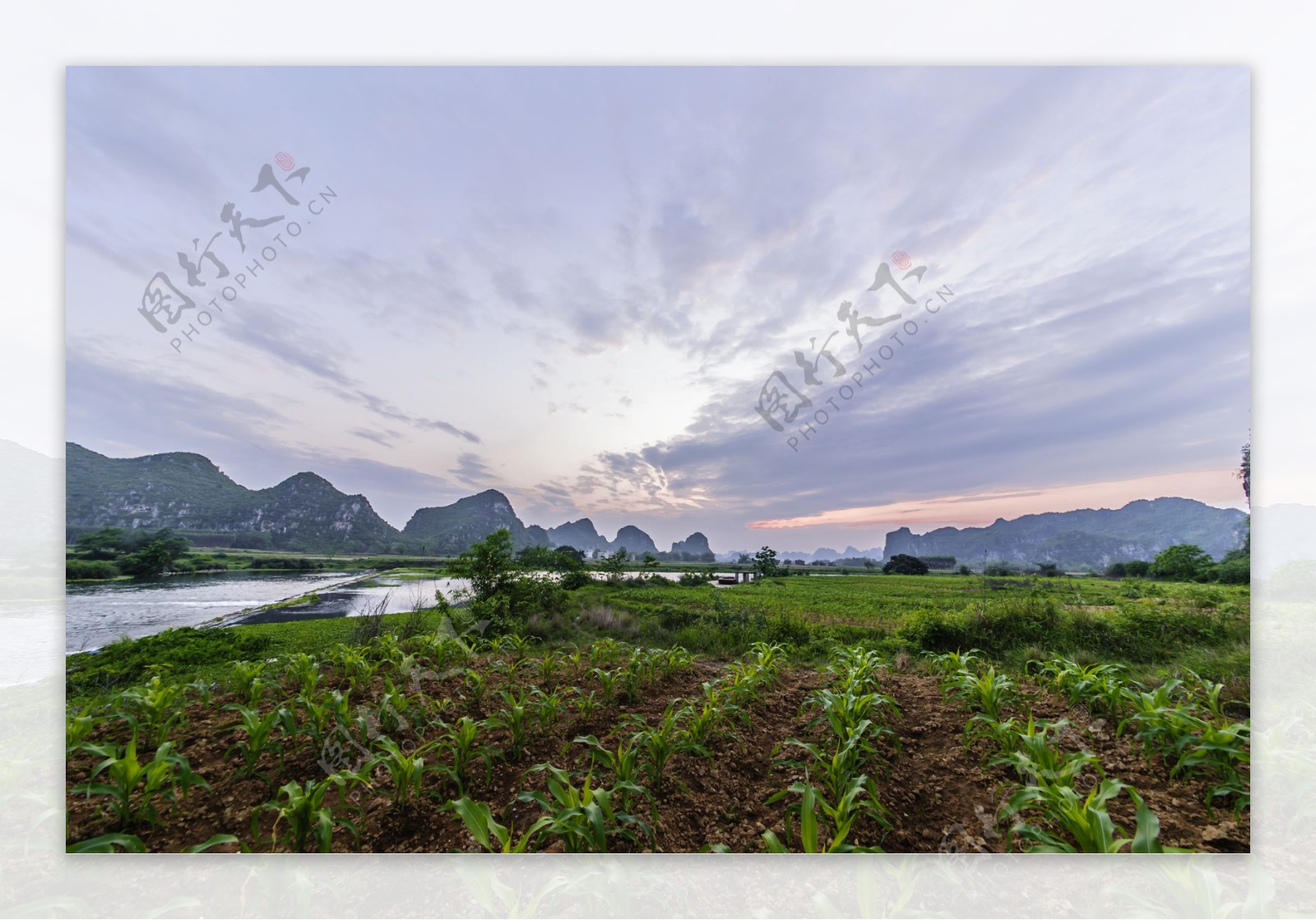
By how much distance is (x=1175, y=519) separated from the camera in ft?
9.98

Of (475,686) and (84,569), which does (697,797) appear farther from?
(84,569)

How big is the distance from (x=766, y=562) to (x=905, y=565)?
1084 mm

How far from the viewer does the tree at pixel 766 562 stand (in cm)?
389

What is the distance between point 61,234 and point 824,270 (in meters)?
4.58

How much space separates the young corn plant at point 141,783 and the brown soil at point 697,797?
0.06 m

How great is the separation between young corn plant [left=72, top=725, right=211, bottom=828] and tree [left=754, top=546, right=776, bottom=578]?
3.44 metres

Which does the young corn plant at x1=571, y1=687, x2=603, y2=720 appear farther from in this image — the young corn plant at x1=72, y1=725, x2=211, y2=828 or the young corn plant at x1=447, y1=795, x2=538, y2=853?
the young corn plant at x1=72, y1=725, x2=211, y2=828

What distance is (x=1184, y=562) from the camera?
3029 millimetres

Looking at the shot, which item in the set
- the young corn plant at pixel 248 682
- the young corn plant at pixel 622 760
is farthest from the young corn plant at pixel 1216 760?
the young corn plant at pixel 248 682

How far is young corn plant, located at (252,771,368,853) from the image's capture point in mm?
2062

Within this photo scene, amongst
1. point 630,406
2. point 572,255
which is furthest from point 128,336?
point 630,406

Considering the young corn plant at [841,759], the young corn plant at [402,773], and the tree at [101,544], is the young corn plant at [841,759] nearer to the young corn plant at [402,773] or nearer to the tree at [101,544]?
the young corn plant at [402,773]

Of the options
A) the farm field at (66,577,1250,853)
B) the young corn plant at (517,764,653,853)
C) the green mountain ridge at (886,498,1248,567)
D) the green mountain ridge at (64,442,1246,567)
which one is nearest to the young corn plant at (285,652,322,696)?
the farm field at (66,577,1250,853)

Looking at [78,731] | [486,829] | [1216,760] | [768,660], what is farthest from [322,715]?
[1216,760]
